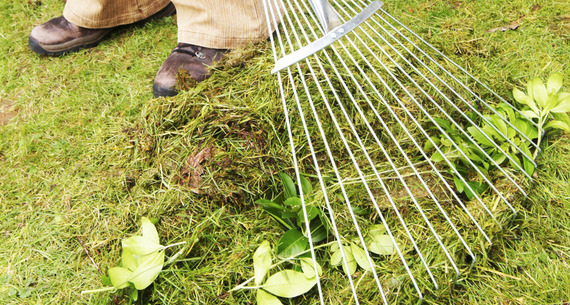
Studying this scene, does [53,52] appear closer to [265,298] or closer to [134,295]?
[134,295]

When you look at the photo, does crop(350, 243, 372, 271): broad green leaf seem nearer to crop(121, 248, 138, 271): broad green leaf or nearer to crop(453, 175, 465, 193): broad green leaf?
crop(453, 175, 465, 193): broad green leaf

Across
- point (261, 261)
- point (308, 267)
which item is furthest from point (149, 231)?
point (308, 267)

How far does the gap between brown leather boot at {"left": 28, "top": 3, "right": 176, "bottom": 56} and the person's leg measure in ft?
2.10

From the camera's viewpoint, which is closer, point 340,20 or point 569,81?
point 340,20

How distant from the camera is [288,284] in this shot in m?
1.15

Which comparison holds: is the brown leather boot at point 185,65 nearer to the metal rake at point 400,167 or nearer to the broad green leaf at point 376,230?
the metal rake at point 400,167

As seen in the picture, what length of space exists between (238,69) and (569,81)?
1.36 m

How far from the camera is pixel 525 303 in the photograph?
3.75 feet

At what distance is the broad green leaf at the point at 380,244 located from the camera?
1.24 meters

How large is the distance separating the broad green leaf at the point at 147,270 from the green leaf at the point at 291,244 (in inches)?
14.3

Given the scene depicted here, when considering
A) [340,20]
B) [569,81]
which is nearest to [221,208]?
[340,20]

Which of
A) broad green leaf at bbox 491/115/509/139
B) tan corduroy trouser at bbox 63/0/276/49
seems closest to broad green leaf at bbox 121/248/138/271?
tan corduroy trouser at bbox 63/0/276/49

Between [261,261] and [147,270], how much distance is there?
0.34 metres

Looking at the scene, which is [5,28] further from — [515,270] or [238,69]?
[515,270]
